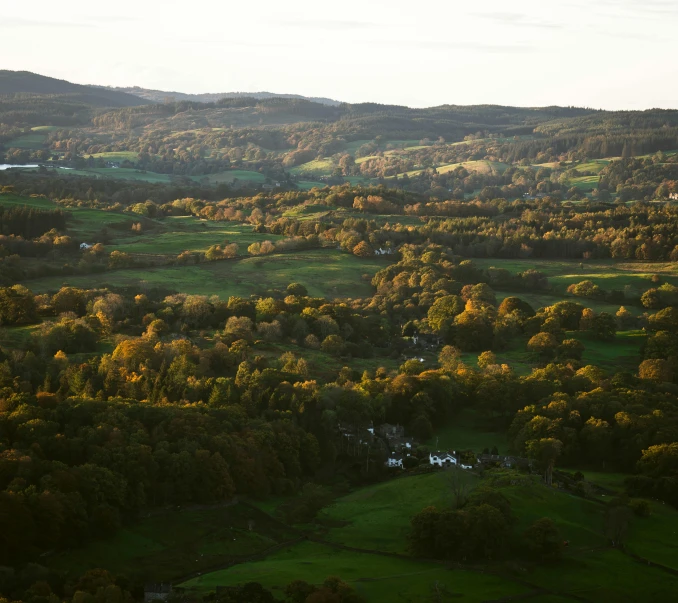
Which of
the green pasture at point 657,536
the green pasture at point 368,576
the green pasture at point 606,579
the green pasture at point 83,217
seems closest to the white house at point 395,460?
the green pasture at point 368,576

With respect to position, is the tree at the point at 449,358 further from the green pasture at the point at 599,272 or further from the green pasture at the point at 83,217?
the green pasture at the point at 83,217

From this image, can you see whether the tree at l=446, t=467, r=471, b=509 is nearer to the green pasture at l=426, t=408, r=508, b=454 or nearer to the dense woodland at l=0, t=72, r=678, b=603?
A: the dense woodland at l=0, t=72, r=678, b=603

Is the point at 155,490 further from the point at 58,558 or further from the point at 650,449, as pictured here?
the point at 650,449

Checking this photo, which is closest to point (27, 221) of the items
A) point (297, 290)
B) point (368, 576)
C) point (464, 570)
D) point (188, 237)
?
point (188, 237)

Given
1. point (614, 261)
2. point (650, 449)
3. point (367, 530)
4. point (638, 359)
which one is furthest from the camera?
point (614, 261)

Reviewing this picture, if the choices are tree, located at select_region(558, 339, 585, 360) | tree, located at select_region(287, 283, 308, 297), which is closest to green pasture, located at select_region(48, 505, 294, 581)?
tree, located at select_region(558, 339, 585, 360)

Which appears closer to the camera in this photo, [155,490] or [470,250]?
[155,490]

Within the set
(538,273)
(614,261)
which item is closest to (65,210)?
(538,273)
